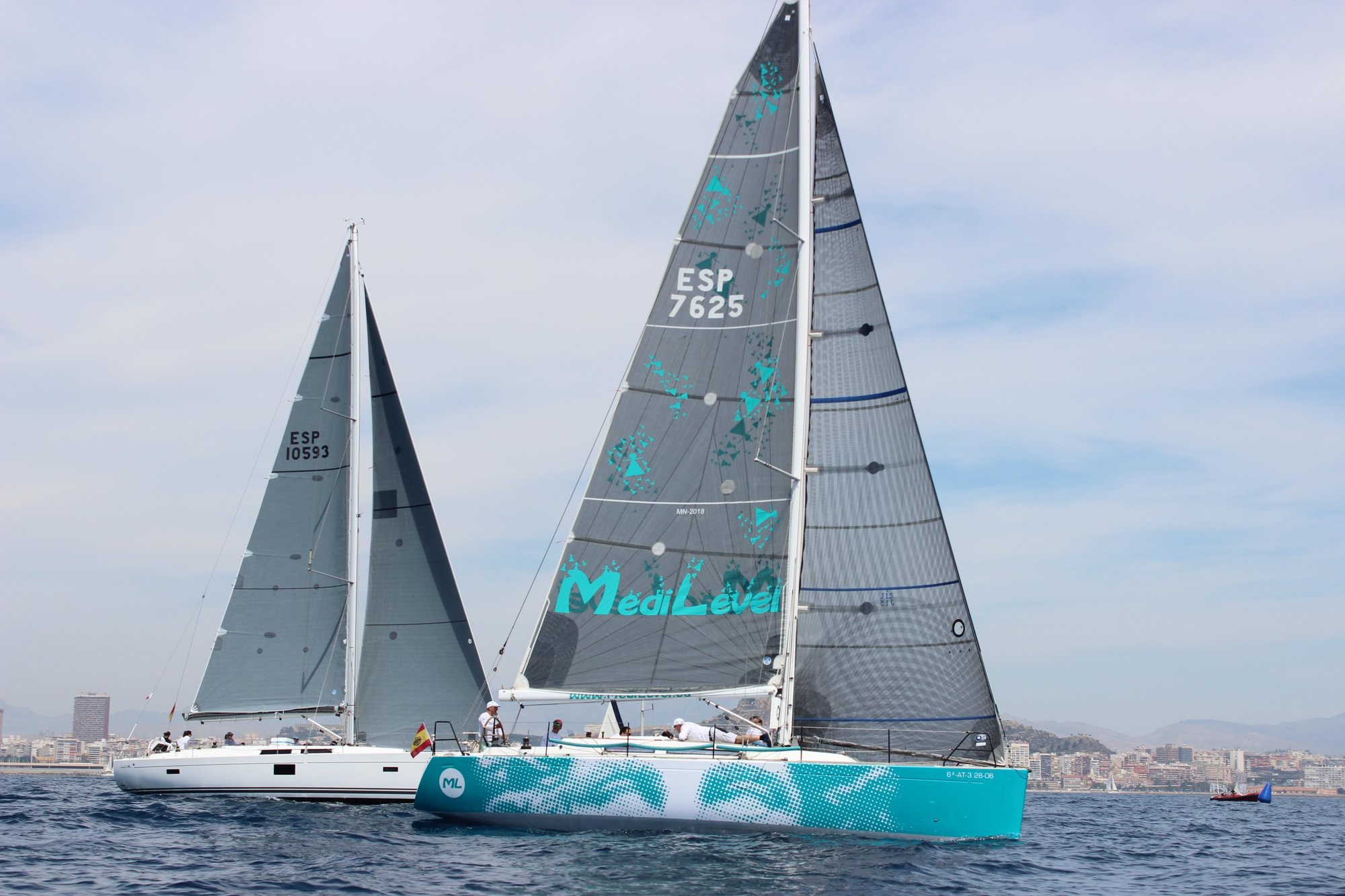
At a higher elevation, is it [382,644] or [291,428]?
[291,428]

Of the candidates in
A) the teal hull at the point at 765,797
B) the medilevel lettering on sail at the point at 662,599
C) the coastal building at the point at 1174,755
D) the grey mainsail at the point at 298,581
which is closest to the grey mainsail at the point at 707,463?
the medilevel lettering on sail at the point at 662,599

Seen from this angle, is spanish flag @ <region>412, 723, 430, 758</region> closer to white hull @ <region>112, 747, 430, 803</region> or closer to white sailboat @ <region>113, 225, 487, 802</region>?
white hull @ <region>112, 747, 430, 803</region>

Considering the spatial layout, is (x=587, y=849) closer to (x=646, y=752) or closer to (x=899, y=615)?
(x=646, y=752)

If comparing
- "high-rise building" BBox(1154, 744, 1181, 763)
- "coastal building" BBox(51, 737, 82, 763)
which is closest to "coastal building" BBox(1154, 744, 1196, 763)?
"high-rise building" BBox(1154, 744, 1181, 763)

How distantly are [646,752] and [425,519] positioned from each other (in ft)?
32.7

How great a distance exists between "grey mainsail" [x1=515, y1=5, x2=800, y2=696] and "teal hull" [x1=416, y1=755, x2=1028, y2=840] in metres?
1.56

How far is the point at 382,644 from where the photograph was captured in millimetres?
22875

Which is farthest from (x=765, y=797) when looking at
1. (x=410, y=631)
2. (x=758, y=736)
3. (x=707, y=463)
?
(x=410, y=631)

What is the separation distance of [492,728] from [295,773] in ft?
22.7

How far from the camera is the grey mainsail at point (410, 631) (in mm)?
22547

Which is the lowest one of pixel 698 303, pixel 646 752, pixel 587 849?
pixel 587 849

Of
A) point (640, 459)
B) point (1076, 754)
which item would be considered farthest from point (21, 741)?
point (640, 459)

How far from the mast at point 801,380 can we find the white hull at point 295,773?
318 inches

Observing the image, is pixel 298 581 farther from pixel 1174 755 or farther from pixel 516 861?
pixel 1174 755
